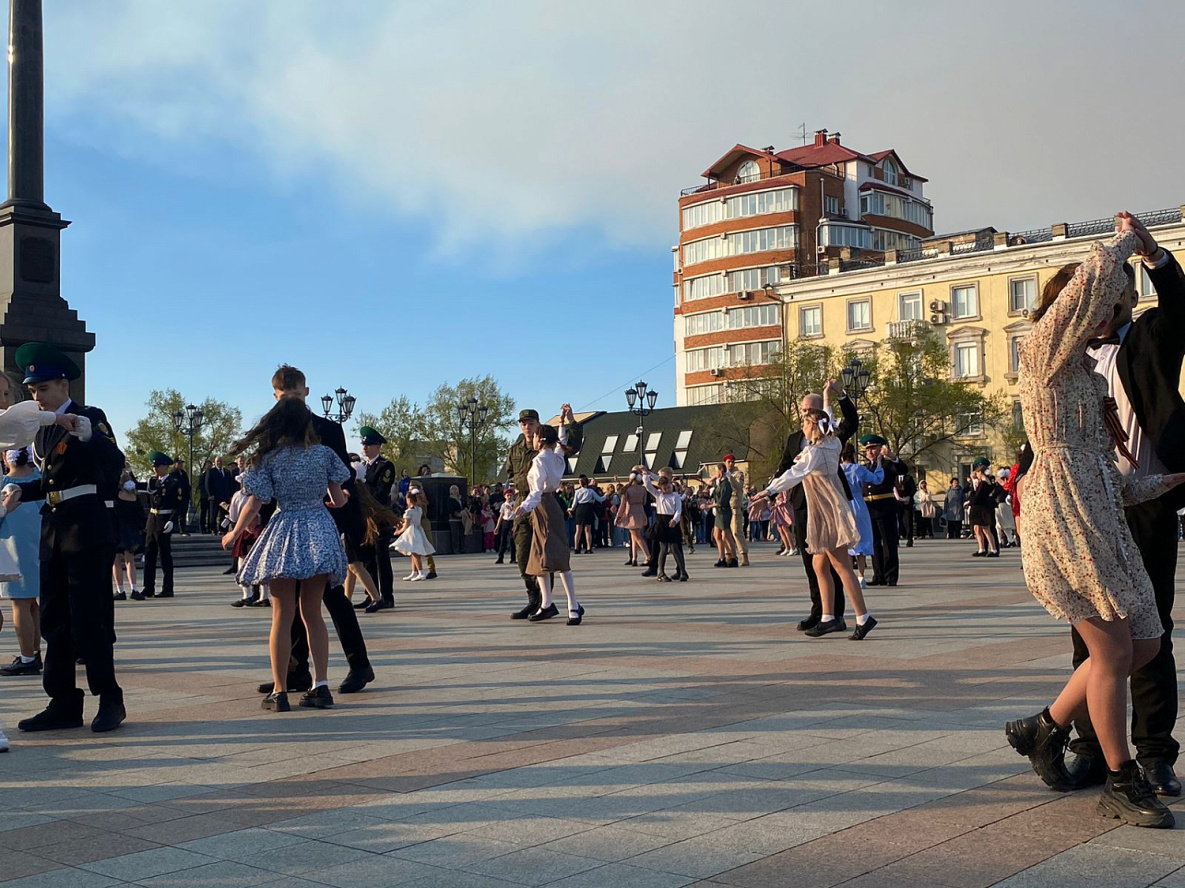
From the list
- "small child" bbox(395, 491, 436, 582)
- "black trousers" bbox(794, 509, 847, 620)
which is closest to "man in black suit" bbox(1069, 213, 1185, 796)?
"black trousers" bbox(794, 509, 847, 620)

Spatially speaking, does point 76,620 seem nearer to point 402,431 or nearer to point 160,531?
point 160,531

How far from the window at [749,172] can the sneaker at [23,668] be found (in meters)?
78.9

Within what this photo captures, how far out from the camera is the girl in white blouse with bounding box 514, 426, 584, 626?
1246 cm

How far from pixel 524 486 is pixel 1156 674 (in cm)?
835

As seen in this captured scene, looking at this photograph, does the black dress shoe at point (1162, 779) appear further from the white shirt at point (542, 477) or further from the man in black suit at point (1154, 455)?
the white shirt at point (542, 477)

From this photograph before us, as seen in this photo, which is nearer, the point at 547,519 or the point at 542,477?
the point at 542,477

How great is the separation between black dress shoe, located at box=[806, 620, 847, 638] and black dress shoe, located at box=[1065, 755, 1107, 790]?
568cm

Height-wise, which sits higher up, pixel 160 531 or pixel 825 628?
pixel 160 531

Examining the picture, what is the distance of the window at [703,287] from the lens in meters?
83.1

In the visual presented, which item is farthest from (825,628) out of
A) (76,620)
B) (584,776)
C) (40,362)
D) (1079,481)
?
(40,362)

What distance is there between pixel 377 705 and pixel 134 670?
9.59 feet

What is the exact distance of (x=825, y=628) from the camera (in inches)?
434

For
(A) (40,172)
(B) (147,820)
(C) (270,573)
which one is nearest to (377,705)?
(C) (270,573)

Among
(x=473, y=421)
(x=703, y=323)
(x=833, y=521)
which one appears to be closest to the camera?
(x=833, y=521)
